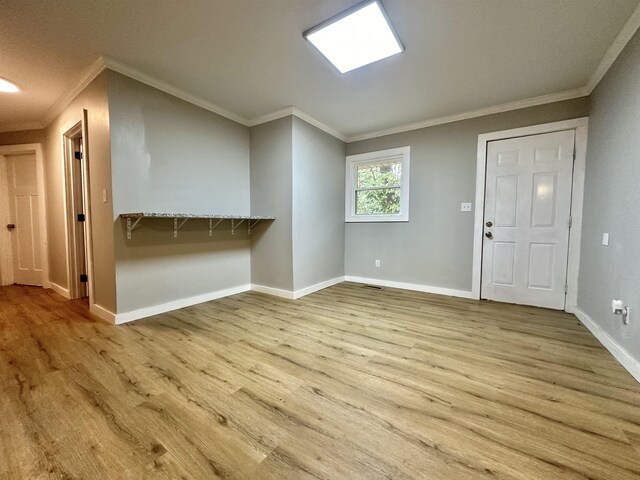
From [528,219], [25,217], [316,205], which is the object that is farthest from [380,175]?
[25,217]

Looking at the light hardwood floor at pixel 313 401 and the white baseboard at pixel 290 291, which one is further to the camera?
the white baseboard at pixel 290 291

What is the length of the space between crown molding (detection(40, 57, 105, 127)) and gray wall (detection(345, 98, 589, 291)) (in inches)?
134

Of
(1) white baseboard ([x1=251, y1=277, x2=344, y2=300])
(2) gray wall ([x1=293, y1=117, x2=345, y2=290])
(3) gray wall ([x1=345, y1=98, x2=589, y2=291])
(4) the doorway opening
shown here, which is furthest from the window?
(4) the doorway opening

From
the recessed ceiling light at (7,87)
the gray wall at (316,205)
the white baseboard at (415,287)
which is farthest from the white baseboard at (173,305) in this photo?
the recessed ceiling light at (7,87)

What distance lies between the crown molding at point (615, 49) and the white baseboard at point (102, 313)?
4.80 m

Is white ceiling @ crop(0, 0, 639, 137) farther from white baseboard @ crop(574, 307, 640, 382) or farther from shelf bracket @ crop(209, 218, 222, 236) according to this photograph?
white baseboard @ crop(574, 307, 640, 382)

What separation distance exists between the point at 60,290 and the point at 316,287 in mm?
3614

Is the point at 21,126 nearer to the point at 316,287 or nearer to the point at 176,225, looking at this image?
the point at 176,225

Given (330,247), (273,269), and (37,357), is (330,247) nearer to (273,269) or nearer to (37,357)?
(273,269)

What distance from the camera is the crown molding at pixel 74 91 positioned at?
2.38 m

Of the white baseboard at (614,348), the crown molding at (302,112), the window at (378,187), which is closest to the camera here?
the white baseboard at (614,348)

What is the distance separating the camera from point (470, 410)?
1362mm

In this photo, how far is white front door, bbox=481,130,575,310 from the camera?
2.92 metres

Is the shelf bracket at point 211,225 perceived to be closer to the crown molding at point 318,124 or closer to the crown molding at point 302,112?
the crown molding at point 302,112
